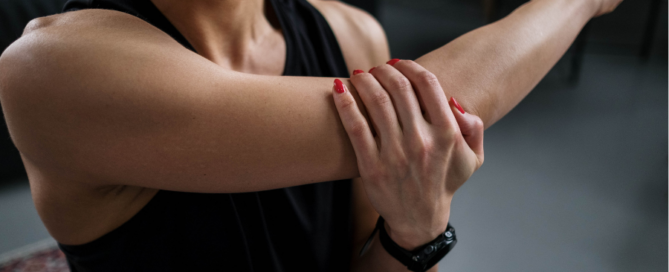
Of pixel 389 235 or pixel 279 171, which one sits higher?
pixel 279 171

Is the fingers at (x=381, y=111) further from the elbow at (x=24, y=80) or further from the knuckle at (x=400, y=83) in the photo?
the elbow at (x=24, y=80)

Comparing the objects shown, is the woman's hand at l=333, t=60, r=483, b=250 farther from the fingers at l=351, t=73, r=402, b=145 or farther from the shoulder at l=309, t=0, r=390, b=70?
the shoulder at l=309, t=0, r=390, b=70

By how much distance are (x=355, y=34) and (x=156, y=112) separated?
51cm

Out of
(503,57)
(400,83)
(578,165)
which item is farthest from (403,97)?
(578,165)

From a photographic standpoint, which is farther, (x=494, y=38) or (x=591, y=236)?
(x=591, y=236)

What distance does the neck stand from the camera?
22.3 inches

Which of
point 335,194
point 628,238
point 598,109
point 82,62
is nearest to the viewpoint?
point 82,62

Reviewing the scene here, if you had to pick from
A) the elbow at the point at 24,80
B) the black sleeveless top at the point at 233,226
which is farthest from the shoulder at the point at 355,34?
the elbow at the point at 24,80

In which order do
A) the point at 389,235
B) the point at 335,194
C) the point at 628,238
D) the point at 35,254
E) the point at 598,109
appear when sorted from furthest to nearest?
the point at 35,254, the point at 598,109, the point at 628,238, the point at 335,194, the point at 389,235

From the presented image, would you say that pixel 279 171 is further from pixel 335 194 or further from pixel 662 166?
pixel 662 166

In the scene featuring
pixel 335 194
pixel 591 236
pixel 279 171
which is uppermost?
pixel 279 171

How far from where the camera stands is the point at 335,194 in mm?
708

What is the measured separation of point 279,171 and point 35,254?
4.32 feet

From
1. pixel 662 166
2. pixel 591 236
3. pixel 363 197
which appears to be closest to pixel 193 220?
pixel 363 197
